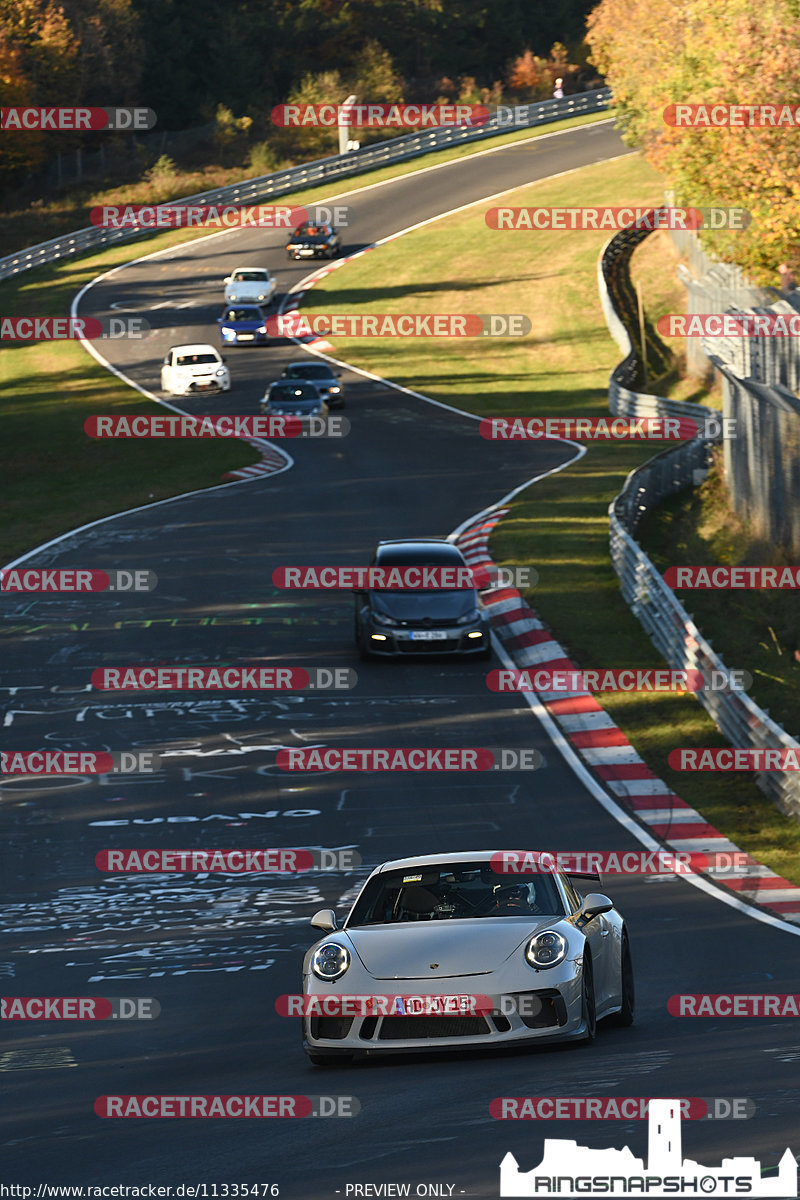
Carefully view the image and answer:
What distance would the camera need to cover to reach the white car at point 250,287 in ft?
193

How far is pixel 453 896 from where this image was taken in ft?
32.3

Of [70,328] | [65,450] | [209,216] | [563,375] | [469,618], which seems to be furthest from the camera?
[209,216]

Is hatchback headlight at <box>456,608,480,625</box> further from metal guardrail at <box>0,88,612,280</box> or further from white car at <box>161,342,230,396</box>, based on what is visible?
metal guardrail at <box>0,88,612,280</box>

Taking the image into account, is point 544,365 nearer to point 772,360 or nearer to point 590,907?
point 772,360

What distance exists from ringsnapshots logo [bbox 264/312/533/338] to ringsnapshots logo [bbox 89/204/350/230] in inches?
671

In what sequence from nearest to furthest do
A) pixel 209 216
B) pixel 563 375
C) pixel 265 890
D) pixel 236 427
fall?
pixel 265 890
pixel 236 427
pixel 563 375
pixel 209 216

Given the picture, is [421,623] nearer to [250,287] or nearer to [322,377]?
[322,377]

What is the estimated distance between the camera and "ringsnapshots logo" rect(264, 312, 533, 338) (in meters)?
58.0

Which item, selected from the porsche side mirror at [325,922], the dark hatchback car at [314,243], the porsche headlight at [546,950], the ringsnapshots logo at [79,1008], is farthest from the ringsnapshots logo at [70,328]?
the porsche headlight at [546,950]

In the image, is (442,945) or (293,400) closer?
(442,945)

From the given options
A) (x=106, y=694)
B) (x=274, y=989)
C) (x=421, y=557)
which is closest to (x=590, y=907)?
(x=274, y=989)

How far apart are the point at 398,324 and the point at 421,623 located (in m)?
37.1

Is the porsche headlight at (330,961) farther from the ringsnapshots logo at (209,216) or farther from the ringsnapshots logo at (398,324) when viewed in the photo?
the ringsnapshots logo at (209,216)

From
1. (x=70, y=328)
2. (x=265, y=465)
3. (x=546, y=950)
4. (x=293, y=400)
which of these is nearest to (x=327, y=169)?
(x=70, y=328)
